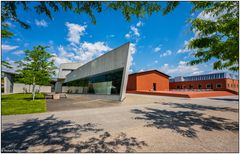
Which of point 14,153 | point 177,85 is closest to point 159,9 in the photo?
point 14,153

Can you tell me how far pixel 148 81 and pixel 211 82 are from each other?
18361 mm

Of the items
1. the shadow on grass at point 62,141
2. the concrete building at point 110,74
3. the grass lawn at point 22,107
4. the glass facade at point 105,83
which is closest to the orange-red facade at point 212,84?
the concrete building at point 110,74

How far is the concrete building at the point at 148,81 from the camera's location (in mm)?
33875

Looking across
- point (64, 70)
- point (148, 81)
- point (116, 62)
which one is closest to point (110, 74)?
point (116, 62)

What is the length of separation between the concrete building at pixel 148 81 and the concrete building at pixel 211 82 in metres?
10.2

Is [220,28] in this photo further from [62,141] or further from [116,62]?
[116,62]

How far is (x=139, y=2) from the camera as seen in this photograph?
2.94 m

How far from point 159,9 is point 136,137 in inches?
150

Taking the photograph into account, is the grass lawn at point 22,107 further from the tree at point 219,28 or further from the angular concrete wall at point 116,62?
the tree at point 219,28

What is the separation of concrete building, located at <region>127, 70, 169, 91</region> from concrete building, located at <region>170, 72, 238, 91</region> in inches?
403

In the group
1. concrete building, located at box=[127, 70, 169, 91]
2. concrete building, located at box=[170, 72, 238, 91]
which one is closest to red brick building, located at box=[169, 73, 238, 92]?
concrete building, located at box=[170, 72, 238, 91]

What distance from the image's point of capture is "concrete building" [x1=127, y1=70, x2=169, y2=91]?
33.9m

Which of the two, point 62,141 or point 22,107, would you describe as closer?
point 62,141

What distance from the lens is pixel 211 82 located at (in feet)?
121
